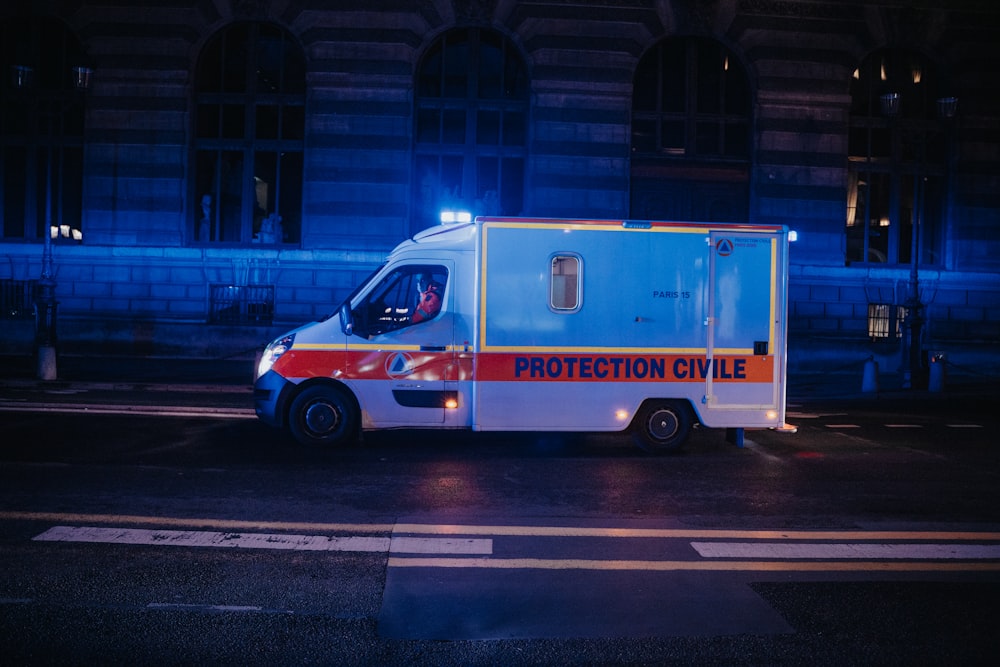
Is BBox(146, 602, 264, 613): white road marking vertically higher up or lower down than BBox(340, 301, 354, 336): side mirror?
lower down

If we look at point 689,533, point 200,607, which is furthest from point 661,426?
point 200,607

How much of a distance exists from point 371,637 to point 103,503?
12.3ft

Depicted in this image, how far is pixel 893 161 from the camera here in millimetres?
24516

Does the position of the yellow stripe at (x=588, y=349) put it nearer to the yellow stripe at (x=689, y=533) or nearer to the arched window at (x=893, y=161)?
the yellow stripe at (x=689, y=533)

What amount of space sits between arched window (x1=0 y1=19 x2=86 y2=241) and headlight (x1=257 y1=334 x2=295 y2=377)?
16504 mm

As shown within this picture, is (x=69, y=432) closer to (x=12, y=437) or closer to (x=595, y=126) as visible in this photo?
(x=12, y=437)

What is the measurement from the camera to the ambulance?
378 inches

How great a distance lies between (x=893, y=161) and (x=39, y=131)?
24749 mm

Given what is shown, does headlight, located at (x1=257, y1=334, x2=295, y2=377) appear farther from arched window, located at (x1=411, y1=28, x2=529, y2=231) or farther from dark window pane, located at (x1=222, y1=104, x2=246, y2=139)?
dark window pane, located at (x1=222, y1=104, x2=246, y2=139)

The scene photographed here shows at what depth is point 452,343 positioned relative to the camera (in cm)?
962

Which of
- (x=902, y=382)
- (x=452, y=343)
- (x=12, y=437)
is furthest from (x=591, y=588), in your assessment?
(x=902, y=382)

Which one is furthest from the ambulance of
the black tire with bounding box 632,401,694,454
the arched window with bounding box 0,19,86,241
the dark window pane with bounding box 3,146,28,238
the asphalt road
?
the dark window pane with bounding box 3,146,28,238

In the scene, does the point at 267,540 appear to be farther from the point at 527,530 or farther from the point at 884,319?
the point at 884,319

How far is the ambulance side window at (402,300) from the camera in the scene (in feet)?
31.7
